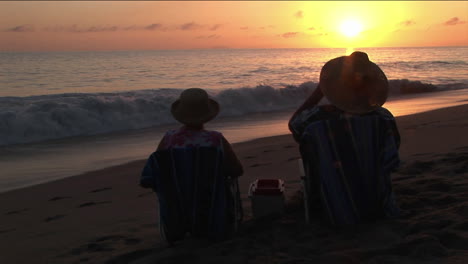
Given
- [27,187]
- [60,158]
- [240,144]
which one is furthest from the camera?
[240,144]

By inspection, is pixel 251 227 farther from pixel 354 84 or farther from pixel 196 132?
pixel 354 84

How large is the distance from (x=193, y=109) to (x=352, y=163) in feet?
3.83

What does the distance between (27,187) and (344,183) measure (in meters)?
4.32

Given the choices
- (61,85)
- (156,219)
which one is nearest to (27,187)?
(156,219)

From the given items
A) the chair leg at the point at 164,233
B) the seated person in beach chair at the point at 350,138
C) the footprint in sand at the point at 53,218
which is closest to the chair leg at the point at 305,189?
Result: the seated person in beach chair at the point at 350,138

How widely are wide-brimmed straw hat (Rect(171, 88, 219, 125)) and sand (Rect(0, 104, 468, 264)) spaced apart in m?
0.88

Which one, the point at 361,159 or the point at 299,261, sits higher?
the point at 361,159

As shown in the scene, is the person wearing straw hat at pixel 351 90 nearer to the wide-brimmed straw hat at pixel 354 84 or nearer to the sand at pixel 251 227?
the wide-brimmed straw hat at pixel 354 84

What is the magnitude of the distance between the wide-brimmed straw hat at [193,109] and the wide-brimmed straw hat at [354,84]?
2.75 ft

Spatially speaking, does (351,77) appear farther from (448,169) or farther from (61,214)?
(61,214)

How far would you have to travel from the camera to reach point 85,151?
858cm

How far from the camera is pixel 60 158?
7.91 metres

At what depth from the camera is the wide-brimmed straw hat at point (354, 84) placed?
3180 millimetres

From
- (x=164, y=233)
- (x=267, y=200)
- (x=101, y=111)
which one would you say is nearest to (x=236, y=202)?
(x=267, y=200)
